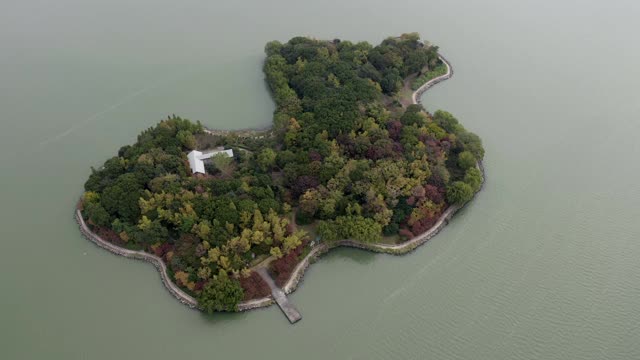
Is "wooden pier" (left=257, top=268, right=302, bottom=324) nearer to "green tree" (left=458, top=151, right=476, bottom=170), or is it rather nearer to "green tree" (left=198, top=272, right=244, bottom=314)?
"green tree" (left=198, top=272, right=244, bottom=314)

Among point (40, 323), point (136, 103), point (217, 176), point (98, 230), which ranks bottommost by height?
point (40, 323)

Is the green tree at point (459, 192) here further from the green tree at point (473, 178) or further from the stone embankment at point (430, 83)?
the stone embankment at point (430, 83)

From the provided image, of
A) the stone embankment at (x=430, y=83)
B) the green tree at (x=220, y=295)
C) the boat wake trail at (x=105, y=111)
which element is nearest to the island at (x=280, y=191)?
the green tree at (x=220, y=295)

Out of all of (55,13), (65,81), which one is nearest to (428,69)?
(65,81)

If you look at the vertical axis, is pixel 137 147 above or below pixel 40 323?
above

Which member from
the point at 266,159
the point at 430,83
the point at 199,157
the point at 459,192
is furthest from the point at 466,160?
the point at 199,157

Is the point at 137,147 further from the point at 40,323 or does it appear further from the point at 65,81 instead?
the point at 65,81

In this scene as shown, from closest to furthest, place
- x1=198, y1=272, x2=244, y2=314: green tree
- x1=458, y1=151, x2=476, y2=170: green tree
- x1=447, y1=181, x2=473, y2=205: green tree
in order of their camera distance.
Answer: x1=198, y1=272, x2=244, y2=314: green tree < x1=447, y1=181, x2=473, y2=205: green tree < x1=458, y1=151, x2=476, y2=170: green tree

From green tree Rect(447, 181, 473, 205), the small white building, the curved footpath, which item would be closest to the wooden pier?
the curved footpath
